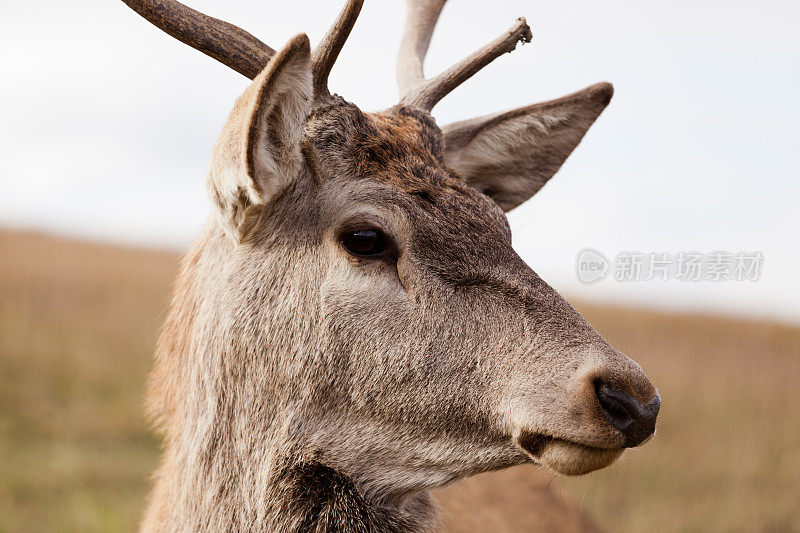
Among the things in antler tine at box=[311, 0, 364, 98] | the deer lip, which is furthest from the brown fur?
antler tine at box=[311, 0, 364, 98]

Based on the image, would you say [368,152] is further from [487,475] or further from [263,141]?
[487,475]

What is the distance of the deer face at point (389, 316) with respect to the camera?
228 cm

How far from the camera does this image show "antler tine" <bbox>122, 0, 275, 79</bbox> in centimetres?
265

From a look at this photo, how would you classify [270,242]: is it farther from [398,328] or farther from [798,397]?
[798,397]

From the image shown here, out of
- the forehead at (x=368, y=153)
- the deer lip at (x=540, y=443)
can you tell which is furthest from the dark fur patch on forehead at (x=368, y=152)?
the deer lip at (x=540, y=443)

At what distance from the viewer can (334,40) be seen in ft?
8.69

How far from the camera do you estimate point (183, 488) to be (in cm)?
276

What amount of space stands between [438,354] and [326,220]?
56cm

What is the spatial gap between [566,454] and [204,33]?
1.75m

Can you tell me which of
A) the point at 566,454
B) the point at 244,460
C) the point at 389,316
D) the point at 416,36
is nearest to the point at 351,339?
the point at 389,316

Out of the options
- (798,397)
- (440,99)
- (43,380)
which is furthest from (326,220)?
(798,397)

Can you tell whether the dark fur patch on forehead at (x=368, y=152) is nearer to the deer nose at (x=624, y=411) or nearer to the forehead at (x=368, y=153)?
the forehead at (x=368, y=153)

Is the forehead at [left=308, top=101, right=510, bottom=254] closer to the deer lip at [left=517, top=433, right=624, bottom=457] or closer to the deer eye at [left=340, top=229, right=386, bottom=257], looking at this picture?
the deer eye at [left=340, top=229, right=386, bottom=257]

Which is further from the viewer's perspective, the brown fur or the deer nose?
the brown fur
